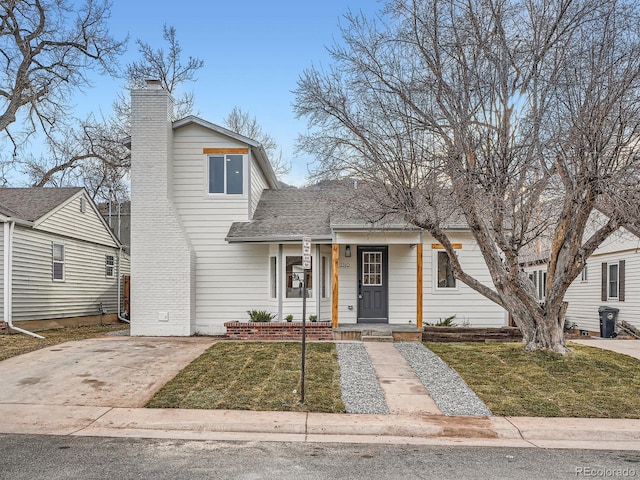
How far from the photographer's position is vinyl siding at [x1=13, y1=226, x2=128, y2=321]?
613 inches

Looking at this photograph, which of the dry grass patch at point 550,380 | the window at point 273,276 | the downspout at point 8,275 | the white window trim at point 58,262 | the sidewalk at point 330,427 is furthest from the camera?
the white window trim at point 58,262

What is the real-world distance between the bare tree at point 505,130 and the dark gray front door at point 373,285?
4.29m

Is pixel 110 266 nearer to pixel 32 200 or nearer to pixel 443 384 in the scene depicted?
pixel 32 200

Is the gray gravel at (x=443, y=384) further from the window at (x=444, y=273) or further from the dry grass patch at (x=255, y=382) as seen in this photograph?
the window at (x=444, y=273)

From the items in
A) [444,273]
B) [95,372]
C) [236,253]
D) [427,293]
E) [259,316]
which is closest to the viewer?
[95,372]

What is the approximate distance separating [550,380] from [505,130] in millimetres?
4472

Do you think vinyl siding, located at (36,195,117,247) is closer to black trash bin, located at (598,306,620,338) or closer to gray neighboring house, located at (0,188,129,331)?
gray neighboring house, located at (0,188,129,331)

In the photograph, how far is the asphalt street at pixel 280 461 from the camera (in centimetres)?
517

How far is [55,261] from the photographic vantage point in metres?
17.6

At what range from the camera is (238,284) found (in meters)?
15.0

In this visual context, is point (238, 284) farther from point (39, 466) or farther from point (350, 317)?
point (39, 466)

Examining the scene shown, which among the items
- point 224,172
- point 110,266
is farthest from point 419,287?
point 110,266

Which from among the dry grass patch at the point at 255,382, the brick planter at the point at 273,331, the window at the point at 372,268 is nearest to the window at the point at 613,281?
the window at the point at 372,268

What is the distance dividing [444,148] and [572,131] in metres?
2.35
